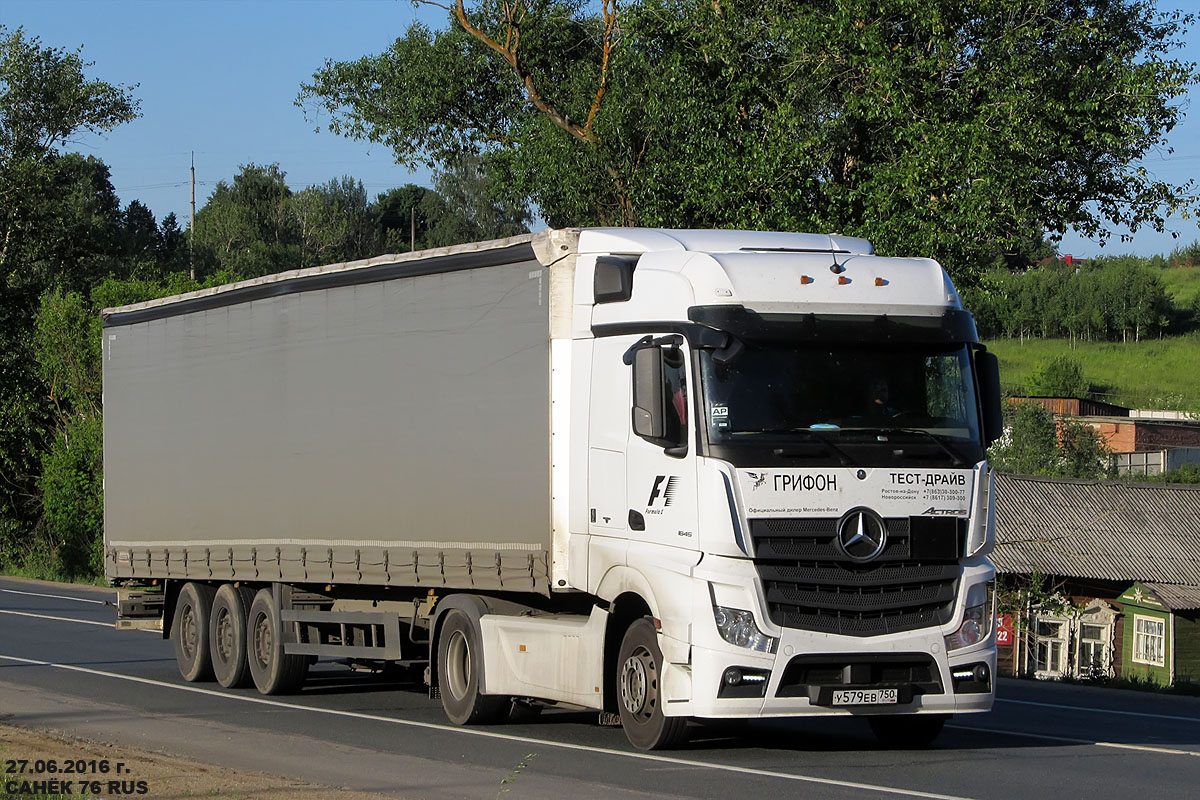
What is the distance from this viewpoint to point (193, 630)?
16.6 meters

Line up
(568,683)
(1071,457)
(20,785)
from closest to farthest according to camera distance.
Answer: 1. (20,785)
2. (568,683)
3. (1071,457)

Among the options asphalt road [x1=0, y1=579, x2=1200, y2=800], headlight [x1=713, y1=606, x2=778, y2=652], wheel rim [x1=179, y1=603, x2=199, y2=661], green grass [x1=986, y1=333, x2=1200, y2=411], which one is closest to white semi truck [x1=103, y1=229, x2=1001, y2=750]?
headlight [x1=713, y1=606, x2=778, y2=652]

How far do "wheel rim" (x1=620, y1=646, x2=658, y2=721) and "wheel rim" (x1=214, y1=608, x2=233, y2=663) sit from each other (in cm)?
646

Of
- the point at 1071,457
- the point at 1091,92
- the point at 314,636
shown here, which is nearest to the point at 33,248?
the point at 1091,92

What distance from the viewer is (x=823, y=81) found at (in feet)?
91.5

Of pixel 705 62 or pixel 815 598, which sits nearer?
pixel 815 598

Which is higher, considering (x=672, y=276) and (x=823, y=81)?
(x=823, y=81)

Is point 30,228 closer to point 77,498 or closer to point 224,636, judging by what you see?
point 77,498

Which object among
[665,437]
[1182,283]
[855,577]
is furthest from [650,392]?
[1182,283]

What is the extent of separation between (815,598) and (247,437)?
7282 mm

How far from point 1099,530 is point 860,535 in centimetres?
3403

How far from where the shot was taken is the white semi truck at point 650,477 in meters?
10.0

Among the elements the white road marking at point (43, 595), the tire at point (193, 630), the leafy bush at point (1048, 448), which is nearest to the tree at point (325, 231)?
the leafy bush at point (1048, 448)

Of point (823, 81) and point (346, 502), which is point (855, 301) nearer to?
point (346, 502)
